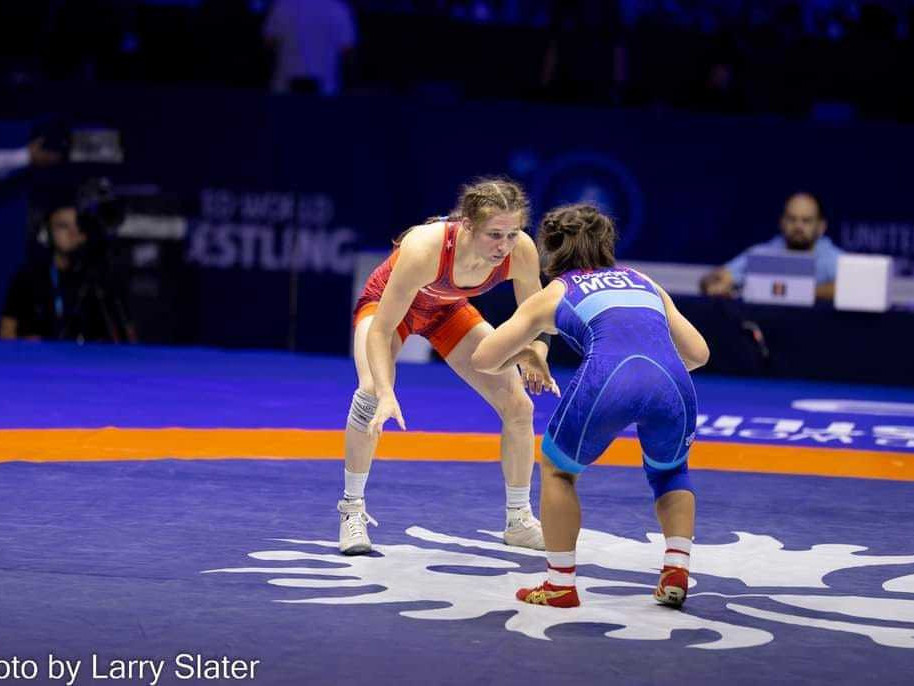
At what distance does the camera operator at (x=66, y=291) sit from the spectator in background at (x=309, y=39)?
1.82 m

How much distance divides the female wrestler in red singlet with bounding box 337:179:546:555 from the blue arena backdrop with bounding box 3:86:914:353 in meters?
5.43

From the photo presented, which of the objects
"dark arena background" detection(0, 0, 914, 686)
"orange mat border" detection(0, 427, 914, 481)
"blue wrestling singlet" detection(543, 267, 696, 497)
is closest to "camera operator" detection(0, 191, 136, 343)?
"dark arena background" detection(0, 0, 914, 686)

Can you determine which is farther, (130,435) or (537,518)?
(130,435)

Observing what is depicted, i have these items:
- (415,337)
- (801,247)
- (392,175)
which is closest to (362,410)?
(415,337)

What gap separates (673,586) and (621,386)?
1.86ft

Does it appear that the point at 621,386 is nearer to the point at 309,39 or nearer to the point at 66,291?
the point at 66,291

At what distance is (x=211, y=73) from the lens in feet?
39.7

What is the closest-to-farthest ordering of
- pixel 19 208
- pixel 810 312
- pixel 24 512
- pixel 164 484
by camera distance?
pixel 24 512
pixel 164 484
pixel 810 312
pixel 19 208

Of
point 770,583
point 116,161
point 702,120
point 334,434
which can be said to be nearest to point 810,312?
point 702,120

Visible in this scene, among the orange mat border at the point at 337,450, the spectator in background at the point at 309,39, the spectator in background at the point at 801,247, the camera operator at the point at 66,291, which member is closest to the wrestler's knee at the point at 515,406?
the orange mat border at the point at 337,450

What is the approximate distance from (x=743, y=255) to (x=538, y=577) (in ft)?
19.0

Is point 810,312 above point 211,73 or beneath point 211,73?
beneath

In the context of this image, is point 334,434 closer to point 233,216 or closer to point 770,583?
point 770,583

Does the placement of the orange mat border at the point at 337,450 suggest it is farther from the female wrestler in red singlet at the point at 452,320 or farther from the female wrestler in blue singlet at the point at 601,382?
the female wrestler in blue singlet at the point at 601,382
